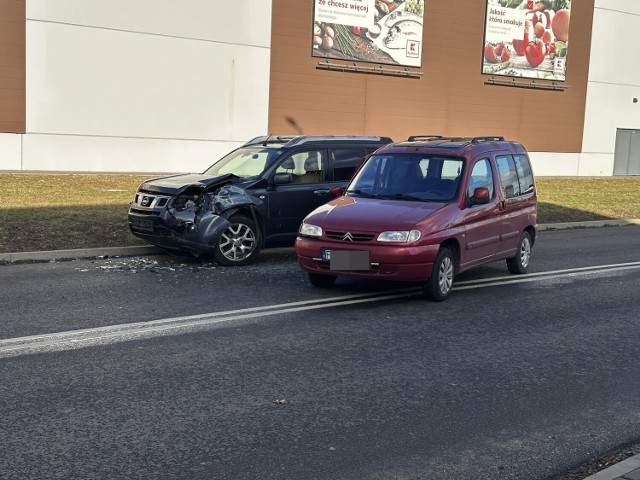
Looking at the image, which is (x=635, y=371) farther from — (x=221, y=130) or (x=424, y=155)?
(x=221, y=130)

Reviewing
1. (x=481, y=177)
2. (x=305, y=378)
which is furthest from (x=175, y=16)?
(x=305, y=378)

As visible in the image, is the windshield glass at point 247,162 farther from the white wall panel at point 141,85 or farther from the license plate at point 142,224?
the white wall panel at point 141,85

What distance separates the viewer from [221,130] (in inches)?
1098

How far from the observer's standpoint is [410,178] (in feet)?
35.4

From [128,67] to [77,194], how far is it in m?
7.88

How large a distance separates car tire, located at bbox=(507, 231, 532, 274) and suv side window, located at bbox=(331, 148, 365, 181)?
9.48ft

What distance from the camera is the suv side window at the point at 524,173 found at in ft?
39.5

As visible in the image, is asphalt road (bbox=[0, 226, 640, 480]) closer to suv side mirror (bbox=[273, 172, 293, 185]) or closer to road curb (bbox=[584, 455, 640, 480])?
road curb (bbox=[584, 455, 640, 480])

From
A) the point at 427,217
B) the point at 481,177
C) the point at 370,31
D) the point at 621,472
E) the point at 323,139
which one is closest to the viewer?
the point at 621,472

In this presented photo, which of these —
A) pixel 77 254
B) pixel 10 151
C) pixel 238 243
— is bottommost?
pixel 77 254

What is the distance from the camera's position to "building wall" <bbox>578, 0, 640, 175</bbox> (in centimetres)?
3716

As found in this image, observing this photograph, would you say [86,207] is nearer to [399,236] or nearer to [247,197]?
[247,197]

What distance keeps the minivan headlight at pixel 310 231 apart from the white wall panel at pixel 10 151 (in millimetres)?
17082

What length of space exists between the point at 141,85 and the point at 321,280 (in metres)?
17.3
